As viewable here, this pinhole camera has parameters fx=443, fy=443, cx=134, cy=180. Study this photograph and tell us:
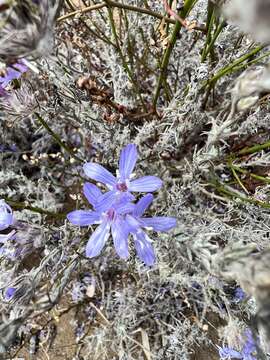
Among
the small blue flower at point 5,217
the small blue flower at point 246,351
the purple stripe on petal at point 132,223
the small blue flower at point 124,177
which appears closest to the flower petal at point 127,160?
the small blue flower at point 124,177

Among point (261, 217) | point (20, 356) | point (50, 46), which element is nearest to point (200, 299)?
point (261, 217)

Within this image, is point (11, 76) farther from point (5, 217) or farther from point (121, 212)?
point (121, 212)

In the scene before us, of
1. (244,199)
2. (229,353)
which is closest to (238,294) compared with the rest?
(229,353)

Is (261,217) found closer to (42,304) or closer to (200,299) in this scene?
(200,299)

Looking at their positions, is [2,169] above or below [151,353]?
above

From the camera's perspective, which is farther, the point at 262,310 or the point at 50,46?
the point at 50,46

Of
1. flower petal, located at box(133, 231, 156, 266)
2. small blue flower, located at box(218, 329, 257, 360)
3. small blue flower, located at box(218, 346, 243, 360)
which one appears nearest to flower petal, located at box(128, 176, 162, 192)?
flower petal, located at box(133, 231, 156, 266)
